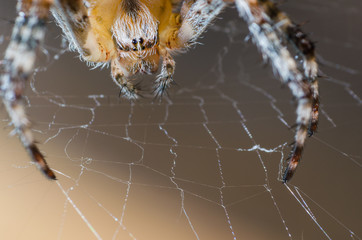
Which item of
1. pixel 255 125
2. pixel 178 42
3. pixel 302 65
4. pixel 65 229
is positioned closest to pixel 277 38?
pixel 302 65

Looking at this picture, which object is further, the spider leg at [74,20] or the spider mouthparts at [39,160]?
the spider leg at [74,20]

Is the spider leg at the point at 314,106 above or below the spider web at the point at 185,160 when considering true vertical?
above

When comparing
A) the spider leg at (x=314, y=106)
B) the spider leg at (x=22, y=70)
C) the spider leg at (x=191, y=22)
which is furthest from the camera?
the spider leg at (x=191, y=22)

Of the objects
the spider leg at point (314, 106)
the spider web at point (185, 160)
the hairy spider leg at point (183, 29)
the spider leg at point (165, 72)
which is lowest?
the spider web at point (185, 160)

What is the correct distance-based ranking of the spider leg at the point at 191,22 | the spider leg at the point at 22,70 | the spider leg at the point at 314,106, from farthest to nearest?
1. the spider leg at the point at 191,22
2. the spider leg at the point at 314,106
3. the spider leg at the point at 22,70

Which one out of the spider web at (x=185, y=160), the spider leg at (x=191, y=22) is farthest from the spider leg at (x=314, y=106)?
the spider leg at (x=191, y=22)

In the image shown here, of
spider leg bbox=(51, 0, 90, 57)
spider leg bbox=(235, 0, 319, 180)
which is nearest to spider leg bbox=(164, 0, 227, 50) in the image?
spider leg bbox=(235, 0, 319, 180)

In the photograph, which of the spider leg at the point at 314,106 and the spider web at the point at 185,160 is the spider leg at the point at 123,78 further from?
the spider leg at the point at 314,106
